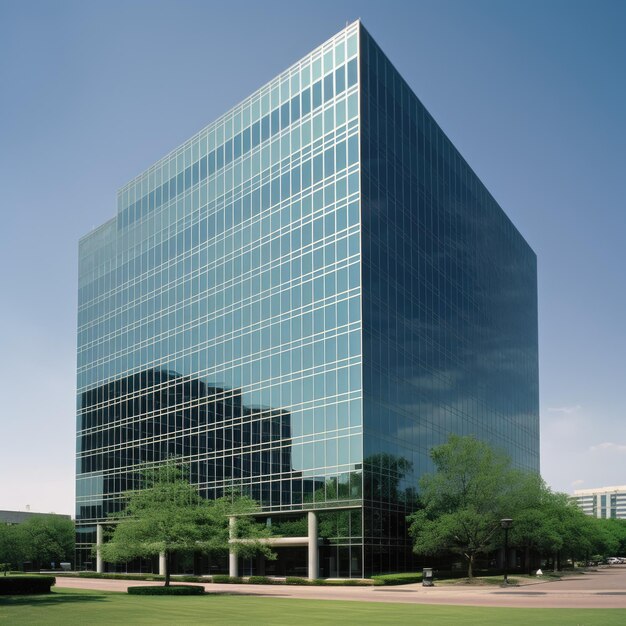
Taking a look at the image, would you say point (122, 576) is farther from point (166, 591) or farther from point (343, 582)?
point (166, 591)

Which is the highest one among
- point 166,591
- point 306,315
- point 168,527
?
point 306,315

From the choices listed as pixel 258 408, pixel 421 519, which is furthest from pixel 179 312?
pixel 421 519

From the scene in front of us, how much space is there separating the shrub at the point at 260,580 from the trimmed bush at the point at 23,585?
23.5 metres

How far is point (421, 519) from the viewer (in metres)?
66.7

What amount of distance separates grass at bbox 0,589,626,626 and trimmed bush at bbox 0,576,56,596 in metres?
1.33

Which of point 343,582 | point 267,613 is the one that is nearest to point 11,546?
point 343,582

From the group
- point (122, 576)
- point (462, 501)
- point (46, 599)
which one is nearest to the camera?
point (46, 599)

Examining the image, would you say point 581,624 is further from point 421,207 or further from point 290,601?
point 421,207

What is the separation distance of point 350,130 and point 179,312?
31644 mm

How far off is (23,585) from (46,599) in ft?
12.7

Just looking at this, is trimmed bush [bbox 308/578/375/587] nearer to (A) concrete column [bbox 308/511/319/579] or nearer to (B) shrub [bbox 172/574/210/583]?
(A) concrete column [bbox 308/511/319/579]

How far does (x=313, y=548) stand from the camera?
216 feet

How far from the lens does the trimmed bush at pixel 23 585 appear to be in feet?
140

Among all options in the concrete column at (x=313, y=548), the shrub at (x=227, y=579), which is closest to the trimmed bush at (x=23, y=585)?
the shrub at (x=227, y=579)
